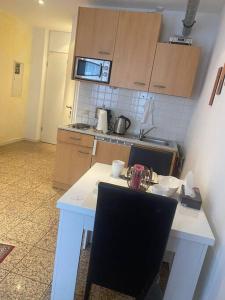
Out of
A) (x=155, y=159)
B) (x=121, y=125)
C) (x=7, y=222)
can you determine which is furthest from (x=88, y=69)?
(x=7, y=222)

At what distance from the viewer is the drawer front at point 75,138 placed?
3180 mm

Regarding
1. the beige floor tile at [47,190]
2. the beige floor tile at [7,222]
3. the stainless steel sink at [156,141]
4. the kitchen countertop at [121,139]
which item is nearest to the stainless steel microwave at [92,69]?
the kitchen countertop at [121,139]

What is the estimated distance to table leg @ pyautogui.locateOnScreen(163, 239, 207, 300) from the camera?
4.33 ft

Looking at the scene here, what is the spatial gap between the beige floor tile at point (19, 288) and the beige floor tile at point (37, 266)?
0.05 metres

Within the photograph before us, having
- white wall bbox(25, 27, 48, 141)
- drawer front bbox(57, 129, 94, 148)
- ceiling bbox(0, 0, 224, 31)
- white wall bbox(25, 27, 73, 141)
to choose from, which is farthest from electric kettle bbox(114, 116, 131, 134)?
white wall bbox(25, 27, 48, 141)

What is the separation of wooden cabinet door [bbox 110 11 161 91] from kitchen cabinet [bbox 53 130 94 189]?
0.84 meters

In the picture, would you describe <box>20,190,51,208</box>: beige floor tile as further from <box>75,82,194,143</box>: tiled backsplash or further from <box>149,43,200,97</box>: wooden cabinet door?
<box>149,43,200,97</box>: wooden cabinet door

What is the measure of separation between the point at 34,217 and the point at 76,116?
1.68 m

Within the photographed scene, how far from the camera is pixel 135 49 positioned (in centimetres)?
304

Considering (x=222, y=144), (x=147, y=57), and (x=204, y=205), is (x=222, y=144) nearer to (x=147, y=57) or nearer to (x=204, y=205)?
(x=204, y=205)

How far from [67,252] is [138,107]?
8.16 ft

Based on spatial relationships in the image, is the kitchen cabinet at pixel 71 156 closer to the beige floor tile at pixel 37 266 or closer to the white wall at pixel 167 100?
the white wall at pixel 167 100

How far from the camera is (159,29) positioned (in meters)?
2.95

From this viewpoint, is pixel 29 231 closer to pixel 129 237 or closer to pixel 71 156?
pixel 71 156
